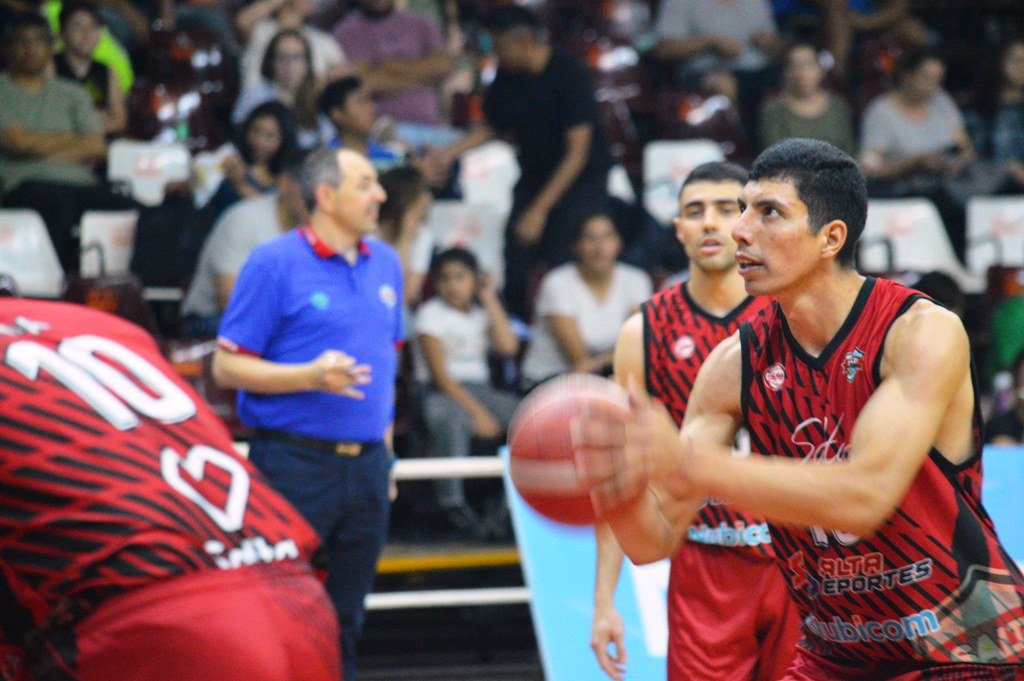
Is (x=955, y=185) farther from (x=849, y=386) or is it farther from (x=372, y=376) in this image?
(x=849, y=386)

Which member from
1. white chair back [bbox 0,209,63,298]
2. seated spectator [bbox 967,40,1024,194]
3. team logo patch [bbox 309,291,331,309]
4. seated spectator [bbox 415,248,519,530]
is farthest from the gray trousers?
seated spectator [bbox 967,40,1024,194]

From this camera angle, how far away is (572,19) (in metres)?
12.1

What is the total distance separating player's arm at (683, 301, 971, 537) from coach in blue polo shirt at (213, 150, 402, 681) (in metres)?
2.56

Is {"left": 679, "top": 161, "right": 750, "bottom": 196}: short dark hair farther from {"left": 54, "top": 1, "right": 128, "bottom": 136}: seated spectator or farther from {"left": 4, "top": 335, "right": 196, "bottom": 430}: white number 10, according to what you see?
{"left": 54, "top": 1, "right": 128, "bottom": 136}: seated spectator

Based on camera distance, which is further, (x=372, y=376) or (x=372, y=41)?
(x=372, y=41)

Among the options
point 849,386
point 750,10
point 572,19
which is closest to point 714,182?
point 849,386

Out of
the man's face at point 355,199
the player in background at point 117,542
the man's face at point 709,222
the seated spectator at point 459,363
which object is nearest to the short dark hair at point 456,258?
the seated spectator at point 459,363

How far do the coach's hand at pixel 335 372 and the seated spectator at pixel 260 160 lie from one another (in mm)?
3453

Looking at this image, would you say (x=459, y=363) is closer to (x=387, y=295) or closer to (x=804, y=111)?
(x=387, y=295)

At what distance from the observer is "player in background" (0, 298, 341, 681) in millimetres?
2598

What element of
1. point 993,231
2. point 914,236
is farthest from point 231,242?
point 993,231

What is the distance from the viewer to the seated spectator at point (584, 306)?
7.70 metres

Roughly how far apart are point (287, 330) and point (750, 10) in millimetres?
6700

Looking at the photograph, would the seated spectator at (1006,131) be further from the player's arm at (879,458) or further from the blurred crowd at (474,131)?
the player's arm at (879,458)
